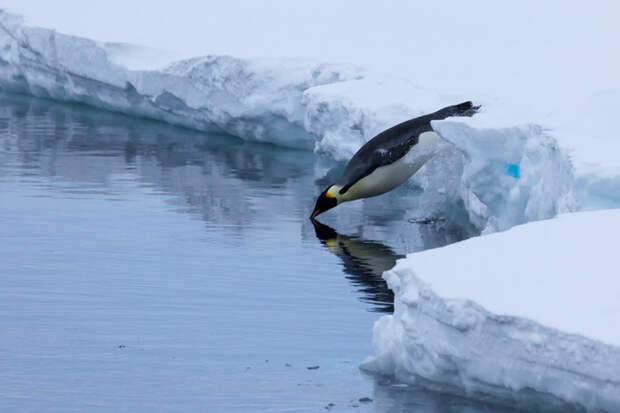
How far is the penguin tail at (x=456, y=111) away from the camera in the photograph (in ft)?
40.5

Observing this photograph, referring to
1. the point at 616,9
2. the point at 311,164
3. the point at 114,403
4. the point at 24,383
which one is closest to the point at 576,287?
the point at 114,403

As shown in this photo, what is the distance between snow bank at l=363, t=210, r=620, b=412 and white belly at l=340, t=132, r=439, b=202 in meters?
4.82

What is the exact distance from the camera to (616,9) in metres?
16.8

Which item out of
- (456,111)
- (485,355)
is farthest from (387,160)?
(485,355)

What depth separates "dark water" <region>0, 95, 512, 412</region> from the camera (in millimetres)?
6734

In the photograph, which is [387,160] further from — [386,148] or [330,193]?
[330,193]

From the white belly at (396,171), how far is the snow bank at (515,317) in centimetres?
482

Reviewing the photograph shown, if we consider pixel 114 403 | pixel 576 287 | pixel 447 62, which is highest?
pixel 447 62

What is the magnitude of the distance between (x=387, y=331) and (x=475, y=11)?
11.6 metres

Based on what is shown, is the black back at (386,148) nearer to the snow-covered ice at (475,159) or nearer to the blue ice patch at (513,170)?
the snow-covered ice at (475,159)

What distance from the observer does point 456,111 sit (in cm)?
1245

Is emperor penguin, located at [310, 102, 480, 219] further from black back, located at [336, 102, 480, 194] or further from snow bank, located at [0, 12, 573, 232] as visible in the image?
snow bank, located at [0, 12, 573, 232]

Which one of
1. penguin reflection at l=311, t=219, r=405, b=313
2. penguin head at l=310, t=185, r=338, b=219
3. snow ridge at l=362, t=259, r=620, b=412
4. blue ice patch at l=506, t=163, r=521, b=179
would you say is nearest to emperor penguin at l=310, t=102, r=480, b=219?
penguin head at l=310, t=185, r=338, b=219

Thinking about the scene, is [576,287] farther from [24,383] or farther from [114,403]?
[24,383]
